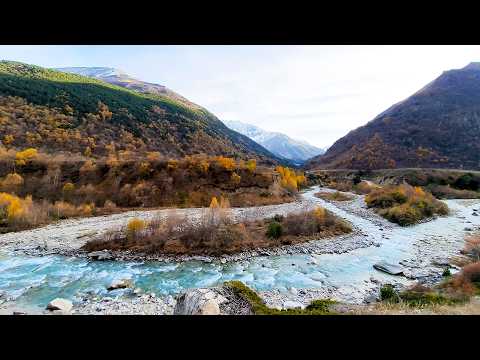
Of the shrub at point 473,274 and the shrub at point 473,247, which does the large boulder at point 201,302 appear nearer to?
the shrub at point 473,274

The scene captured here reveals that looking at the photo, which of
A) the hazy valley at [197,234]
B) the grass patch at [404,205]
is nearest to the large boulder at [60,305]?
the hazy valley at [197,234]

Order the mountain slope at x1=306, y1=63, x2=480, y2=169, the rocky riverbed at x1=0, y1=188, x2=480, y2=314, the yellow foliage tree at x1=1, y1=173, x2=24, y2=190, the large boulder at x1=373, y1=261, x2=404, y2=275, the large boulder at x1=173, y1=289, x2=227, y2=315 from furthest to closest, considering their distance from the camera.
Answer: the mountain slope at x1=306, y1=63, x2=480, y2=169 → the yellow foliage tree at x1=1, y1=173, x2=24, y2=190 → the large boulder at x1=373, y1=261, x2=404, y2=275 → the rocky riverbed at x1=0, y1=188, x2=480, y2=314 → the large boulder at x1=173, y1=289, x2=227, y2=315

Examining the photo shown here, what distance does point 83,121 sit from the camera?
171 feet

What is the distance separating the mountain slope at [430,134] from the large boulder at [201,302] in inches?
2819

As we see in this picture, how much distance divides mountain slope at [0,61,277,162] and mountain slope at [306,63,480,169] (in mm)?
43790

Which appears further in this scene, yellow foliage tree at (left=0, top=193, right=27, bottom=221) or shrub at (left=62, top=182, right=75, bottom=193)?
shrub at (left=62, top=182, right=75, bottom=193)

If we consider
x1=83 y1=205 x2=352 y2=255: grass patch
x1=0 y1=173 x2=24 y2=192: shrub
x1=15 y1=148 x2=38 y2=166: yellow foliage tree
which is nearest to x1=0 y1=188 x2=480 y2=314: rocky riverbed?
x1=83 y1=205 x2=352 y2=255: grass patch

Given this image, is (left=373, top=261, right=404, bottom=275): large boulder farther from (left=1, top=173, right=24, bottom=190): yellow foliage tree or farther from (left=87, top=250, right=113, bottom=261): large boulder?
(left=1, top=173, right=24, bottom=190): yellow foliage tree

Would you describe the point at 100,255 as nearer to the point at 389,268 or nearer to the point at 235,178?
the point at 389,268

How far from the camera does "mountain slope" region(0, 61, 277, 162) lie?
138ft

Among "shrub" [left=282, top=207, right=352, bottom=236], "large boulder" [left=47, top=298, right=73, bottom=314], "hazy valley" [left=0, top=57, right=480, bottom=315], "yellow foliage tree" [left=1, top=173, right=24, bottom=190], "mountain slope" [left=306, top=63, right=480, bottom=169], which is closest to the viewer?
"large boulder" [left=47, top=298, right=73, bottom=314]
